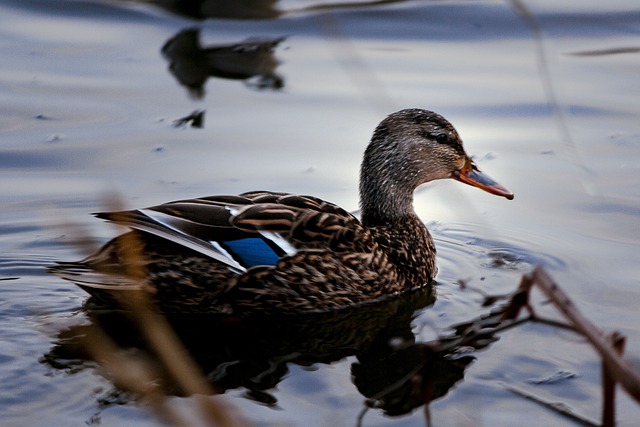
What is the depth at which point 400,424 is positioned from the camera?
4.39m

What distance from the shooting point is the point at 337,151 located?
8352mm

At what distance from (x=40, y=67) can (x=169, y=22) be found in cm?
158

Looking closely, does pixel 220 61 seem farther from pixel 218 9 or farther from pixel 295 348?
pixel 295 348

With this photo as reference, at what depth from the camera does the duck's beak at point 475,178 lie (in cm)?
690

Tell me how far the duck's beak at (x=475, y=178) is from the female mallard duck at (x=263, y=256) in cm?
52

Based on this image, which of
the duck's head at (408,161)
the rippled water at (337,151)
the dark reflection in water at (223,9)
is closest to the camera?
the rippled water at (337,151)

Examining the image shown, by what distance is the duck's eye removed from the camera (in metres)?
6.86

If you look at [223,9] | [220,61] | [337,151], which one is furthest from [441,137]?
[223,9]

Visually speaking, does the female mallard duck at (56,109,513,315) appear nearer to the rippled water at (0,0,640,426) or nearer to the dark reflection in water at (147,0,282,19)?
the rippled water at (0,0,640,426)

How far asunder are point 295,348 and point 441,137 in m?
2.04

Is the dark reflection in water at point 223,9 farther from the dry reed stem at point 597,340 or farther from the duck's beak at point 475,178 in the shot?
the dry reed stem at point 597,340

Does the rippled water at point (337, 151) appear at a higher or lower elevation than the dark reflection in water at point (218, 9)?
lower

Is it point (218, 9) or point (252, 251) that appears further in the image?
point (218, 9)

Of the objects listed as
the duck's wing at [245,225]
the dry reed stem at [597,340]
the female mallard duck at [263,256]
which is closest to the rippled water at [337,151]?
the female mallard duck at [263,256]
